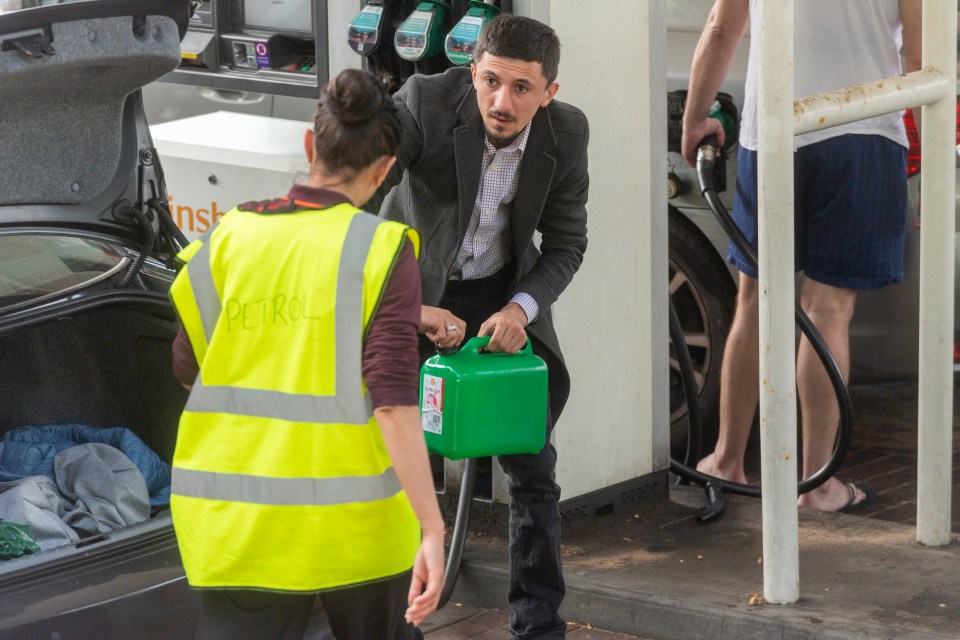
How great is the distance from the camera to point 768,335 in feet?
11.7

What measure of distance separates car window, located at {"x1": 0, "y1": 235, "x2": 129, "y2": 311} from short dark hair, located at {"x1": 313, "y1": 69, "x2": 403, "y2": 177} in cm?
113

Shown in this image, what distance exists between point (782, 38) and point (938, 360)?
41.9 inches

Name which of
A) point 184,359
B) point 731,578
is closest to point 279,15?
point 731,578

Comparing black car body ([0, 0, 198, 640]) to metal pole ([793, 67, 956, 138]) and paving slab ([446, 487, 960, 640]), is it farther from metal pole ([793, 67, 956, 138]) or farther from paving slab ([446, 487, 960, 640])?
metal pole ([793, 67, 956, 138])

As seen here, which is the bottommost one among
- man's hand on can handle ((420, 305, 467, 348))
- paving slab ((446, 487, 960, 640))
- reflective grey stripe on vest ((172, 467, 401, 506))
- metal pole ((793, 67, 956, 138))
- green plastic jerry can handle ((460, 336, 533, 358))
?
paving slab ((446, 487, 960, 640))

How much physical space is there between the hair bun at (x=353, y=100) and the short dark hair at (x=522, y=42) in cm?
86

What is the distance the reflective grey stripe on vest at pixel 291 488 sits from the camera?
7.63 feet

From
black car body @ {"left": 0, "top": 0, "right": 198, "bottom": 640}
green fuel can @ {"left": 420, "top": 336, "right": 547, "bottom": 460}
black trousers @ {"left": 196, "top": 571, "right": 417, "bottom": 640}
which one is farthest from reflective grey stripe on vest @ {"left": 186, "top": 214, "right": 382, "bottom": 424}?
green fuel can @ {"left": 420, "top": 336, "right": 547, "bottom": 460}

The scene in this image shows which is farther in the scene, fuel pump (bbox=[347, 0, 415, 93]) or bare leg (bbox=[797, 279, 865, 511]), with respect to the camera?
bare leg (bbox=[797, 279, 865, 511])

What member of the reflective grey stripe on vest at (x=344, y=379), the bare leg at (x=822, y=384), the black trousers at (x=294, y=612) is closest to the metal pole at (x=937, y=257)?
the bare leg at (x=822, y=384)

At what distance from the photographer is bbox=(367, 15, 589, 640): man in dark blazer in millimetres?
3266

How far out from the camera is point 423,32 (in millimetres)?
4027

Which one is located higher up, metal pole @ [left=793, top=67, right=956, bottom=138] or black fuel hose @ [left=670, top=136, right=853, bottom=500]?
metal pole @ [left=793, top=67, right=956, bottom=138]

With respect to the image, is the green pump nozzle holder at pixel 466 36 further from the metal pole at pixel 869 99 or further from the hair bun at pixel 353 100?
the hair bun at pixel 353 100
